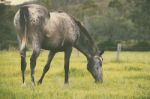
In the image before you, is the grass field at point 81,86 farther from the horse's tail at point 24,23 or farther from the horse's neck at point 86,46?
the horse's tail at point 24,23

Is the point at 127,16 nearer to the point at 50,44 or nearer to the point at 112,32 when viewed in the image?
the point at 112,32

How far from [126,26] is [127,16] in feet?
17.5

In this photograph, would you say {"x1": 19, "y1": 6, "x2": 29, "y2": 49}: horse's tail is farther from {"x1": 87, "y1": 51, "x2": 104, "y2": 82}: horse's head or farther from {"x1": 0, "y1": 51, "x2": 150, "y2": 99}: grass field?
{"x1": 87, "y1": 51, "x2": 104, "y2": 82}: horse's head

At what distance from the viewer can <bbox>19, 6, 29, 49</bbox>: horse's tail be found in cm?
1317

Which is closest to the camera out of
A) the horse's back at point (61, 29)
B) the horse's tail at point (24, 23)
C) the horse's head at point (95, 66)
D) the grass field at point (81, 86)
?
the grass field at point (81, 86)

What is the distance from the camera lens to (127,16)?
81.6 m

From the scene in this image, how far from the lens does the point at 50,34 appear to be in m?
Result: 13.8

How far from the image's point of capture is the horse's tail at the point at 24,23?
13172 mm

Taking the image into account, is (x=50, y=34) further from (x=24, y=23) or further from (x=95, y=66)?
(x=95, y=66)

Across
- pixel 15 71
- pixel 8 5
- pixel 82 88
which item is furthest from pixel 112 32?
pixel 82 88

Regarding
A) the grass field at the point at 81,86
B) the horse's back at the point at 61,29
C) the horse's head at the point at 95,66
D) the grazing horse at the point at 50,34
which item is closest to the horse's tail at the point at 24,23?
the grazing horse at the point at 50,34

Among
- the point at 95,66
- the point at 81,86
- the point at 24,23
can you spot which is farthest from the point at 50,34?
the point at 95,66

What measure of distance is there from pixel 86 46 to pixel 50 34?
115 inches

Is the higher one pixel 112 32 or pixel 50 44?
pixel 50 44
